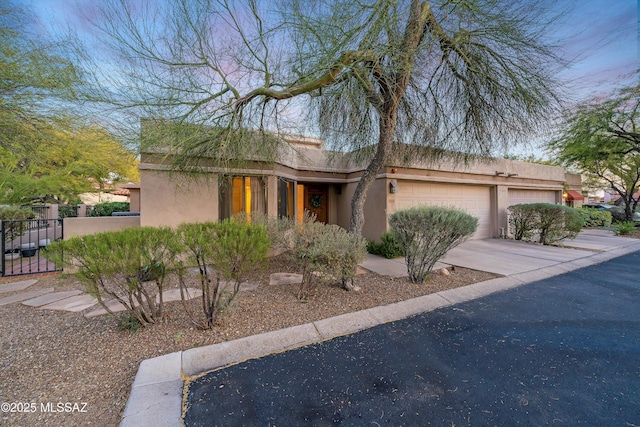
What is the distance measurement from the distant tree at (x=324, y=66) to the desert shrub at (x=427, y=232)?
1186 millimetres

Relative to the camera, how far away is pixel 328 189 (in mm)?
11242

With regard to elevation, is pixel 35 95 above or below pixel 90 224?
above

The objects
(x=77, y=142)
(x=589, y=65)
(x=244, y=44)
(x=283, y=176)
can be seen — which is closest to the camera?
(x=244, y=44)

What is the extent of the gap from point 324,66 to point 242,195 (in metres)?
4.54

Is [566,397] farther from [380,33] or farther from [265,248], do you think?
[380,33]

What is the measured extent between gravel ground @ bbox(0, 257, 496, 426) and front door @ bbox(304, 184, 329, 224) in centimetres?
601

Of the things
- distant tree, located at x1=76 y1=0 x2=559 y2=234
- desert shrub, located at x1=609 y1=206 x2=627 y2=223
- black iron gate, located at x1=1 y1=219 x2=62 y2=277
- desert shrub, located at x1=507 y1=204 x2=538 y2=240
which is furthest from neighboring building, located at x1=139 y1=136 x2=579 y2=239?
desert shrub, located at x1=609 y1=206 x2=627 y2=223

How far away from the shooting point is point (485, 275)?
593 centimetres

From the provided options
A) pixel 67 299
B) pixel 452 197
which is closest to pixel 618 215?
pixel 452 197

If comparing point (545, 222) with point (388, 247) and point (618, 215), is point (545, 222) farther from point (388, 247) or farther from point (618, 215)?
point (618, 215)

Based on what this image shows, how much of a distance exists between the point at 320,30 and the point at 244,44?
1.53 meters

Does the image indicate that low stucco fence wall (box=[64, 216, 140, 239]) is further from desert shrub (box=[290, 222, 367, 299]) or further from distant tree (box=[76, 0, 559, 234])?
desert shrub (box=[290, 222, 367, 299])

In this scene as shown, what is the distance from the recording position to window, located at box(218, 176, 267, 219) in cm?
734

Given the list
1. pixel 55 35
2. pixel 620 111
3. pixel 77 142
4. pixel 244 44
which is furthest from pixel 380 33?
pixel 620 111
